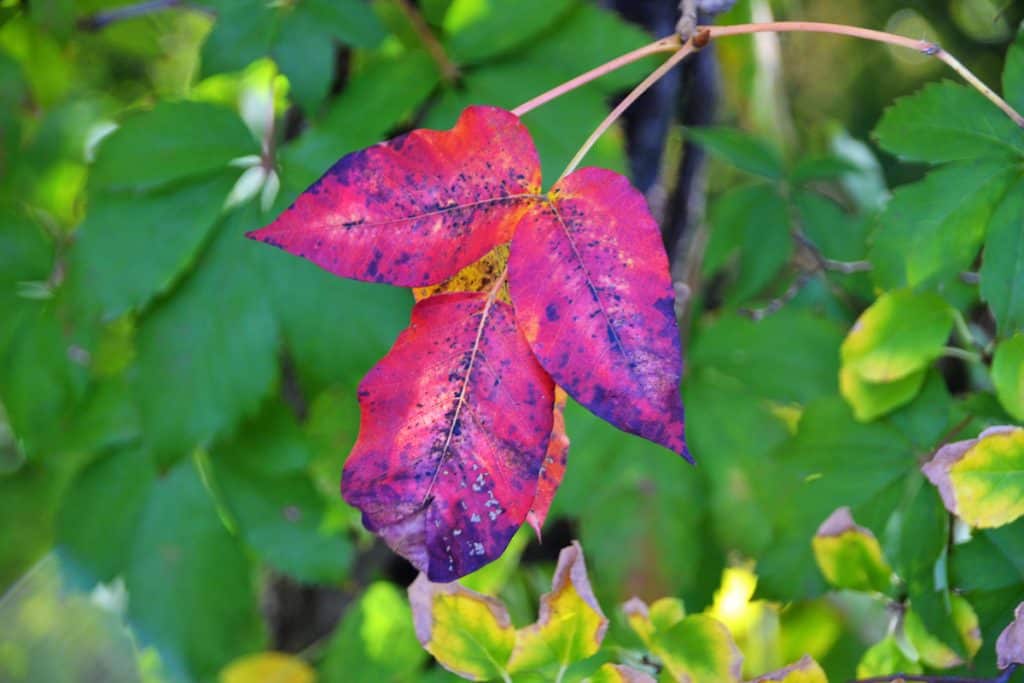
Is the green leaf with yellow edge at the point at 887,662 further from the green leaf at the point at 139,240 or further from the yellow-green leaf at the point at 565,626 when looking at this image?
the green leaf at the point at 139,240

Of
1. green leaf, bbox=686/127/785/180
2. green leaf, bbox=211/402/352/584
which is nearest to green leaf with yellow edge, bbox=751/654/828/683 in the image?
green leaf, bbox=211/402/352/584

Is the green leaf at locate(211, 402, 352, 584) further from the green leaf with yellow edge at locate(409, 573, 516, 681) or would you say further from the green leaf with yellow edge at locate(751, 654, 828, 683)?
the green leaf with yellow edge at locate(751, 654, 828, 683)

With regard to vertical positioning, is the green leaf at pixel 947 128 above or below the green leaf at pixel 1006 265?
above

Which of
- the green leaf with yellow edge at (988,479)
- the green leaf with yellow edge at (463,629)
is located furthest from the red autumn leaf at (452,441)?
the green leaf with yellow edge at (988,479)

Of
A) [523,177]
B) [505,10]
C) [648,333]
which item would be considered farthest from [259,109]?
[648,333]

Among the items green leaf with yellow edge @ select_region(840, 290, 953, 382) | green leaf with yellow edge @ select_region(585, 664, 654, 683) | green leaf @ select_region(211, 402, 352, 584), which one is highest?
green leaf with yellow edge @ select_region(840, 290, 953, 382)

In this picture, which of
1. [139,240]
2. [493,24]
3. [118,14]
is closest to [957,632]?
[493,24]

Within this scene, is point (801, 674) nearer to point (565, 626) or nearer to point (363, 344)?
point (565, 626)
